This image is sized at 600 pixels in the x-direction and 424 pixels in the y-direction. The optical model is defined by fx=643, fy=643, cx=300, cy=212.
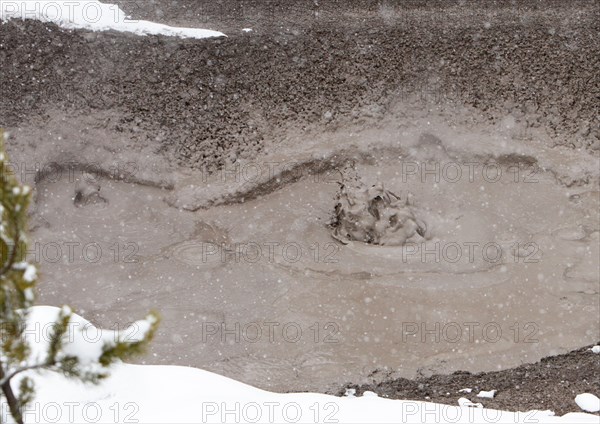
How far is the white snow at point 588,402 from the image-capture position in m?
5.64

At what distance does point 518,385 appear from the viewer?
6.21 meters

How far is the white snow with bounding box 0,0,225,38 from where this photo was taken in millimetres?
7977

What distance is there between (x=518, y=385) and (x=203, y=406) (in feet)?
10.0

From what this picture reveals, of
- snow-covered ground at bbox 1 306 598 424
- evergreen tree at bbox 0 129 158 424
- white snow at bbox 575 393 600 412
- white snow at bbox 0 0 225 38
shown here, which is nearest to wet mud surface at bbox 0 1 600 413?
white snow at bbox 0 0 225 38

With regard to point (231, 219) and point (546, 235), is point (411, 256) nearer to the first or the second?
point (546, 235)

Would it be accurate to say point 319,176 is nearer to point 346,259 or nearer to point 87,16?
point 346,259

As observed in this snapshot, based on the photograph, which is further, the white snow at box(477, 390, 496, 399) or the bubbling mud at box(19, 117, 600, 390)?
the bubbling mud at box(19, 117, 600, 390)

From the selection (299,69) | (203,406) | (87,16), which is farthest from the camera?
(299,69)

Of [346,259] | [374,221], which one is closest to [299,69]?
[374,221]

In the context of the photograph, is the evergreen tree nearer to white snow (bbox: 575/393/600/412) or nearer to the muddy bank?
the muddy bank

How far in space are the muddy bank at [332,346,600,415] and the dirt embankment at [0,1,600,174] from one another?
323 cm

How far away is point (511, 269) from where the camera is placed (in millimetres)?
7461

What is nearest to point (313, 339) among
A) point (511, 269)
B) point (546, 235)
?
point (511, 269)

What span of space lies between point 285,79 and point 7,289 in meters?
5.56
